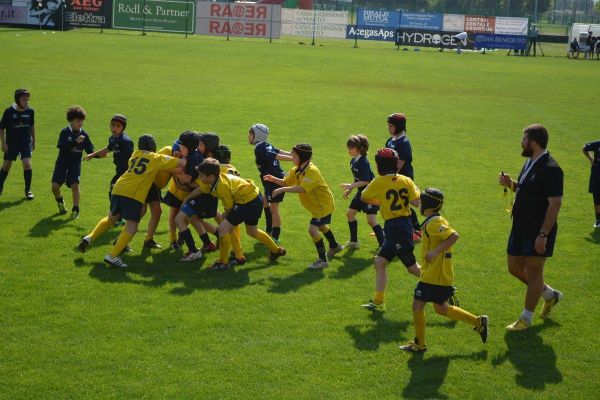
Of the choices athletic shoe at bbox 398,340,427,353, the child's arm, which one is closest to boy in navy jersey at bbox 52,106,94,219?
athletic shoe at bbox 398,340,427,353

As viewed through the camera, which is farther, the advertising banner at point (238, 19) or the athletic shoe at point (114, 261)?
the advertising banner at point (238, 19)

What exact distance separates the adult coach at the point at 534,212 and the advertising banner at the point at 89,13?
4483 cm

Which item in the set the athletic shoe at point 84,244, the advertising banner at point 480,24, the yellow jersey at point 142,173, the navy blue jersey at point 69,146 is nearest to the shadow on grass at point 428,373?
the yellow jersey at point 142,173

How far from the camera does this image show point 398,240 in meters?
8.85

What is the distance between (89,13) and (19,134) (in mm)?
38260

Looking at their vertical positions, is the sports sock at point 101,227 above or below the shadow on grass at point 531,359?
above

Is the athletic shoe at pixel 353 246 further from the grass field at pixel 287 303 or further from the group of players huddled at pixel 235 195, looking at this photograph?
the grass field at pixel 287 303

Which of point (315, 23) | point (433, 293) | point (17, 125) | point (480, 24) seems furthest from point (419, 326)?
point (480, 24)

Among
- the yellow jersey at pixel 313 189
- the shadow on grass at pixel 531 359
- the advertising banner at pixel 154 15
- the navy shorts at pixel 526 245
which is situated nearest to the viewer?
the shadow on grass at pixel 531 359

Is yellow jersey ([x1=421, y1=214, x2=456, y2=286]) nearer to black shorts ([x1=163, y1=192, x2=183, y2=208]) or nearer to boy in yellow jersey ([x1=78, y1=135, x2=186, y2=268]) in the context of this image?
boy in yellow jersey ([x1=78, y1=135, x2=186, y2=268])

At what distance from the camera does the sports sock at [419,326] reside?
25.7 feet

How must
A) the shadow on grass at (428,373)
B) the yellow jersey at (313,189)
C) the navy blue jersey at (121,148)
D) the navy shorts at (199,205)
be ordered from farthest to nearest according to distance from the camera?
1. the navy blue jersey at (121,148)
2. the yellow jersey at (313,189)
3. the navy shorts at (199,205)
4. the shadow on grass at (428,373)

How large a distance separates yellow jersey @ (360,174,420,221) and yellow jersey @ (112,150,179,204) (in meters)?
3.05

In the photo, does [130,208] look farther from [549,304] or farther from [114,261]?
[549,304]
